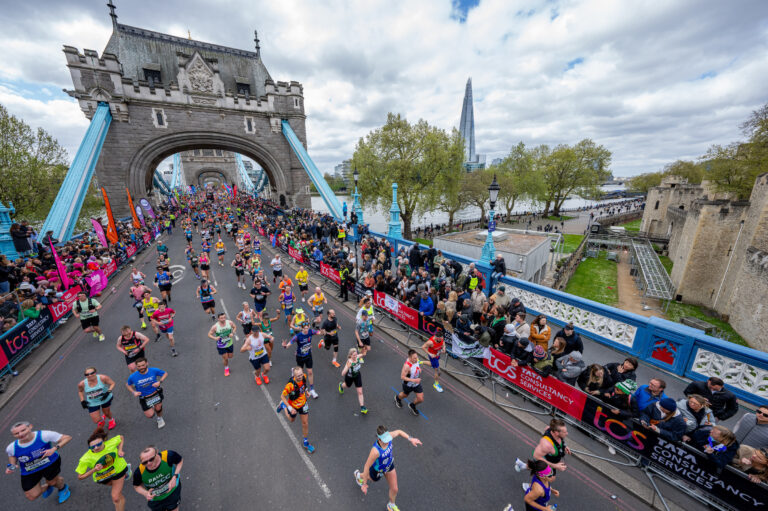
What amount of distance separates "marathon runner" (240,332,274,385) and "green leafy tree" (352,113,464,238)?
21265 mm

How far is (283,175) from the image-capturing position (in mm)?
33750

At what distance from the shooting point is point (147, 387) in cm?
566

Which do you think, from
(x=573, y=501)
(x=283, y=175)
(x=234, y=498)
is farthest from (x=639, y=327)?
(x=283, y=175)

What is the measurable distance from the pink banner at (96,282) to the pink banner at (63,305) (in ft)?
1.67

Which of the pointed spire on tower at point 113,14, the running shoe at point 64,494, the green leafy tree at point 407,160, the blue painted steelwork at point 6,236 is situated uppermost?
the pointed spire on tower at point 113,14

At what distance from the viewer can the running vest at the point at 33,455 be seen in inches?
163

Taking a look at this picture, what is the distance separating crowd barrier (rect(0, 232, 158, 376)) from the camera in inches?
293

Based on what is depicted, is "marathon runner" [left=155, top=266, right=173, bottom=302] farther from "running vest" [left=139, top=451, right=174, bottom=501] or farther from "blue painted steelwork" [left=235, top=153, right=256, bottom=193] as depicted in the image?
"blue painted steelwork" [left=235, top=153, right=256, bottom=193]

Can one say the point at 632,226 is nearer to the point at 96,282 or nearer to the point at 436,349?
the point at 436,349

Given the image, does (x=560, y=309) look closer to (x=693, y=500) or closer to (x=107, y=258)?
(x=693, y=500)

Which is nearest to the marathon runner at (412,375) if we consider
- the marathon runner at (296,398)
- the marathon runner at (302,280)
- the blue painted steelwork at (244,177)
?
the marathon runner at (296,398)

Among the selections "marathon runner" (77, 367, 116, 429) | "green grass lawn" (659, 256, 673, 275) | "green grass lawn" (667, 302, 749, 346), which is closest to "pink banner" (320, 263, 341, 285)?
"marathon runner" (77, 367, 116, 429)

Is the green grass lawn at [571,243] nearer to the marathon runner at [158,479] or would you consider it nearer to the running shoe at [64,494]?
the marathon runner at [158,479]

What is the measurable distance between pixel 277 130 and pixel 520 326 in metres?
34.3
